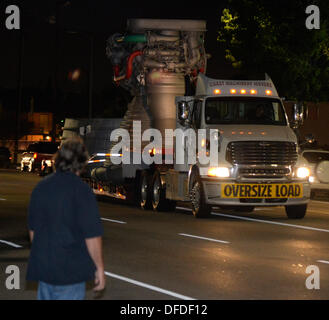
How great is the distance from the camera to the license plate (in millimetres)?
19734

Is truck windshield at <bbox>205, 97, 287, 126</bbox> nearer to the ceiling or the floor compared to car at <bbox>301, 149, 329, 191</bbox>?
nearer to the ceiling

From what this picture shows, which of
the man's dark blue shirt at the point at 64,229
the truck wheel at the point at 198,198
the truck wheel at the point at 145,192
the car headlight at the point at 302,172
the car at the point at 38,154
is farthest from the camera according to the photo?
the car at the point at 38,154

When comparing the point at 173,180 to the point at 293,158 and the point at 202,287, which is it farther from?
the point at 202,287

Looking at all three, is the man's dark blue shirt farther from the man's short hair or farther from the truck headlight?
the truck headlight

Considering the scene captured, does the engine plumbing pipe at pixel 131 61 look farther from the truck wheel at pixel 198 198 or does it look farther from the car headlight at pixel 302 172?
the car headlight at pixel 302 172

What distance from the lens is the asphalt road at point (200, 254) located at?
1088 cm

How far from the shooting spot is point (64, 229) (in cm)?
650

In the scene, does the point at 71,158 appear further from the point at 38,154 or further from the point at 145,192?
the point at 38,154

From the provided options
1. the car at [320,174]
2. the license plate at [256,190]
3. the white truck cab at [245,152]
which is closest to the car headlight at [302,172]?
the white truck cab at [245,152]

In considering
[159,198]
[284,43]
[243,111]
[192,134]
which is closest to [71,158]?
[192,134]

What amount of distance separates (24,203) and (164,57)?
→ 17.9ft

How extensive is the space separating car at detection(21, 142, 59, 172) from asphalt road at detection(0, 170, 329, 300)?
23074mm

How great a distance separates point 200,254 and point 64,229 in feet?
26.3

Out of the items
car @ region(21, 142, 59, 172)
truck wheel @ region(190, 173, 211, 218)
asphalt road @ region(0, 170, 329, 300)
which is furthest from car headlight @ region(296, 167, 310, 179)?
car @ region(21, 142, 59, 172)
